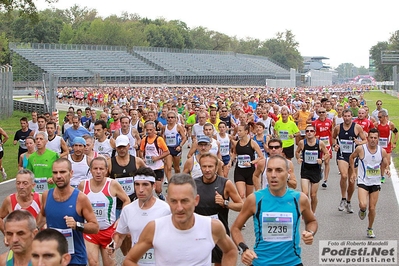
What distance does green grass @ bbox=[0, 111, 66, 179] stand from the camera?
21.5 meters

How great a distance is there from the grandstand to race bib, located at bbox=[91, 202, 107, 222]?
Result: 6623cm

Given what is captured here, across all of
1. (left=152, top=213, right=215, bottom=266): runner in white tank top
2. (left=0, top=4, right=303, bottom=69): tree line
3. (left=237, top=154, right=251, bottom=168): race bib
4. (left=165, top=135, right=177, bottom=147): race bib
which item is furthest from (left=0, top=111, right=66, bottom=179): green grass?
(left=0, top=4, right=303, bottom=69): tree line

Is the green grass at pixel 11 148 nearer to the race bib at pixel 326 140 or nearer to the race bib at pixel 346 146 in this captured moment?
the race bib at pixel 326 140

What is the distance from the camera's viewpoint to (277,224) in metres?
6.18

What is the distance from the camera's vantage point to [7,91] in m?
40.3

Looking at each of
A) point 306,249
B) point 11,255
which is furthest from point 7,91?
point 11,255

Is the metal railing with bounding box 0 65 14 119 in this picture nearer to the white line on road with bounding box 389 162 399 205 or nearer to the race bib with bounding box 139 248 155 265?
the white line on road with bounding box 389 162 399 205

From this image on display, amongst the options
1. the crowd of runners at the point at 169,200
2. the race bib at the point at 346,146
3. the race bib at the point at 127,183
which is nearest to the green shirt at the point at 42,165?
the crowd of runners at the point at 169,200

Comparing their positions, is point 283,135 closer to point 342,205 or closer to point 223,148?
point 223,148

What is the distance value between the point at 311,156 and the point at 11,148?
1786 cm

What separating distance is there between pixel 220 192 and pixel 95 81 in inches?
2705

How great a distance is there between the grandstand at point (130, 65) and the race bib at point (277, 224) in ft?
225

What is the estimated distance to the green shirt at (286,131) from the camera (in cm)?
1741

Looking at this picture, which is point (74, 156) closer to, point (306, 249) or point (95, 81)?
point (306, 249)
